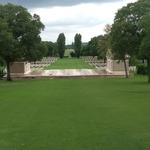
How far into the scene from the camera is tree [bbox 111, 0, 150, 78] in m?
50.8

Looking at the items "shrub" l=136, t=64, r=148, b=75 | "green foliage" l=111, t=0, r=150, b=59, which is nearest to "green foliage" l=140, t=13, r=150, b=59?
"green foliage" l=111, t=0, r=150, b=59

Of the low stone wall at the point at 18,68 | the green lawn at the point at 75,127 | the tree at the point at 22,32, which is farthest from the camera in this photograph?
the low stone wall at the point at 18,68

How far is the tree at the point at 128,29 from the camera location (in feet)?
167

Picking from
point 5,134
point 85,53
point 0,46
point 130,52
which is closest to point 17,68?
point 0,46

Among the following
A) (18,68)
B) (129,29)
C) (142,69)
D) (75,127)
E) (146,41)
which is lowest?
(18,68)

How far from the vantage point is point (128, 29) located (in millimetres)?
51062

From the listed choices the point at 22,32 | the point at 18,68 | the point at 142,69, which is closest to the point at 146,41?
the point at 22,32

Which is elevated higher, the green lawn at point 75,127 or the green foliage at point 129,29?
the green foliage at point 129,29

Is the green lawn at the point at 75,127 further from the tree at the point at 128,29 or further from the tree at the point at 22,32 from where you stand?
the tree at the point at 22,32

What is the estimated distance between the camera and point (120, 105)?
25125mm

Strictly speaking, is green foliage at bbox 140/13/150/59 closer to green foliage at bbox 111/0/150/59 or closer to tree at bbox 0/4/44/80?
green foliage at bbox 111/0/150/59

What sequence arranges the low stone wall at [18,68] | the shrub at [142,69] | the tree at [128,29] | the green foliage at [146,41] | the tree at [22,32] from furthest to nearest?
the low stone wall at [18,68] < the shrub at [142,69] < the tree at [22,32] < the tree at [128,29] < the green foliage at [146,41]

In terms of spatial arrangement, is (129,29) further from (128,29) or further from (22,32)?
(22,32)

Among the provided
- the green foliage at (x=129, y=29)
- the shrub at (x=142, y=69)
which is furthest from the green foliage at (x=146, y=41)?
the shrub at (x=142, y=69)
